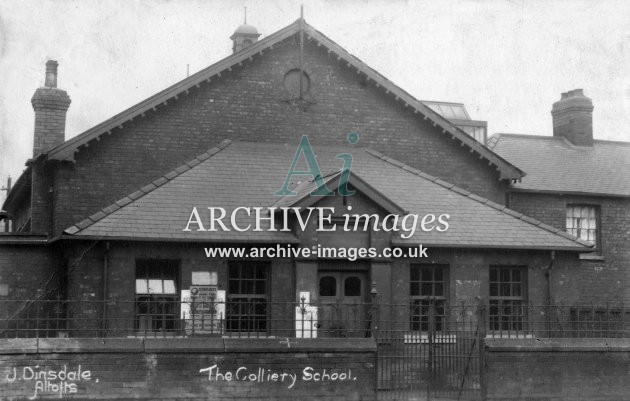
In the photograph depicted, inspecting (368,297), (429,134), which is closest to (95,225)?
(368,297)

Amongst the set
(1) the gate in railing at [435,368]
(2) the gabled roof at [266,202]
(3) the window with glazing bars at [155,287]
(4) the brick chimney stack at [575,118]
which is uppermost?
(4) the brick chimney stack at [575,118]

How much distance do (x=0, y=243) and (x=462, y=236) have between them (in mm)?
11435

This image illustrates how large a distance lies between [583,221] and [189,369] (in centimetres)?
1791

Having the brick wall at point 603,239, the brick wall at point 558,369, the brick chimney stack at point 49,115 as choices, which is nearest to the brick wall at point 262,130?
the brick wall at point 603,239

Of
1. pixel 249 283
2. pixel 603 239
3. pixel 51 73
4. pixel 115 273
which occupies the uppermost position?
pixel 51 73

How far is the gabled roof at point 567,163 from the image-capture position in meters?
28.6

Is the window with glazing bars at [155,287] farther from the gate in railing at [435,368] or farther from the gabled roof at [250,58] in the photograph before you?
the gate in railing at [435,368]

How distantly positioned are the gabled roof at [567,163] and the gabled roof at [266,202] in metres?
4.73

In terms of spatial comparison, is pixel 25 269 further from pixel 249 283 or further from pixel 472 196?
pixel 472 196

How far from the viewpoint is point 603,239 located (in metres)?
28.9

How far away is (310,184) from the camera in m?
21.4

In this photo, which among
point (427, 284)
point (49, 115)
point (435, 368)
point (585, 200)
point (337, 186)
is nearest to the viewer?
point (435, 368)

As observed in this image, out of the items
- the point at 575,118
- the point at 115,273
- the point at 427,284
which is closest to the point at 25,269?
the point at 115,273
